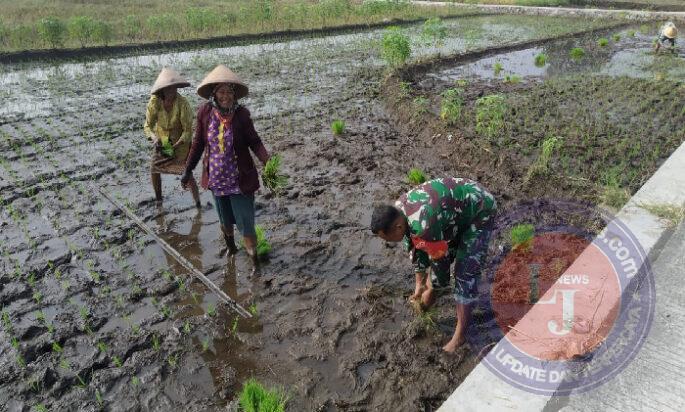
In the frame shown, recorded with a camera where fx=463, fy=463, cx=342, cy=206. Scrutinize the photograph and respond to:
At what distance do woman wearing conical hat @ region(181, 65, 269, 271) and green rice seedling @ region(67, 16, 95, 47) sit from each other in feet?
38.4

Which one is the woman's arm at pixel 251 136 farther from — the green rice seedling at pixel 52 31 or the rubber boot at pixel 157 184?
the green rice seedling at pixel 52 31

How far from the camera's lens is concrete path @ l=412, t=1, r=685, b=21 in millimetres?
20109

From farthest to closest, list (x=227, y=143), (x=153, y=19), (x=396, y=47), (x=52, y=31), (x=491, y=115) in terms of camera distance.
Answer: (x=153, y=19), (x=52, y=31), (x=396, y=47), (x=491, y=115), (x=227, y=143)

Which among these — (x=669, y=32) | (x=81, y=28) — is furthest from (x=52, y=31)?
(x=669, y=32)

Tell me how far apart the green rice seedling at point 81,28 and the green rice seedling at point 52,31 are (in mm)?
222

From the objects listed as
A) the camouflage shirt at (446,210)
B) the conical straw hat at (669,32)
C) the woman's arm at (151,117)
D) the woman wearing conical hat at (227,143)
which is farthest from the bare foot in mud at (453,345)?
the conical straw hat at (669,32)

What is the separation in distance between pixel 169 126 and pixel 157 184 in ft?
2.76

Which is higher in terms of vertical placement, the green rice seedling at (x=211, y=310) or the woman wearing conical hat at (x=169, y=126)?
the woman wearing conical hat at (x=169, y=126)

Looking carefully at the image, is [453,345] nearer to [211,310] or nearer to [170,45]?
[211,310]

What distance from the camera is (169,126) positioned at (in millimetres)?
4820

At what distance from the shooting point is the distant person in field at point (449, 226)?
2.72m

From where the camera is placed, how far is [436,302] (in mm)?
3824

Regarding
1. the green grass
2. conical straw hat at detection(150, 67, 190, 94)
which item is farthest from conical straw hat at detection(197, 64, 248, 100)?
the green grass

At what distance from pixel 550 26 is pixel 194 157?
1909 centimetres
